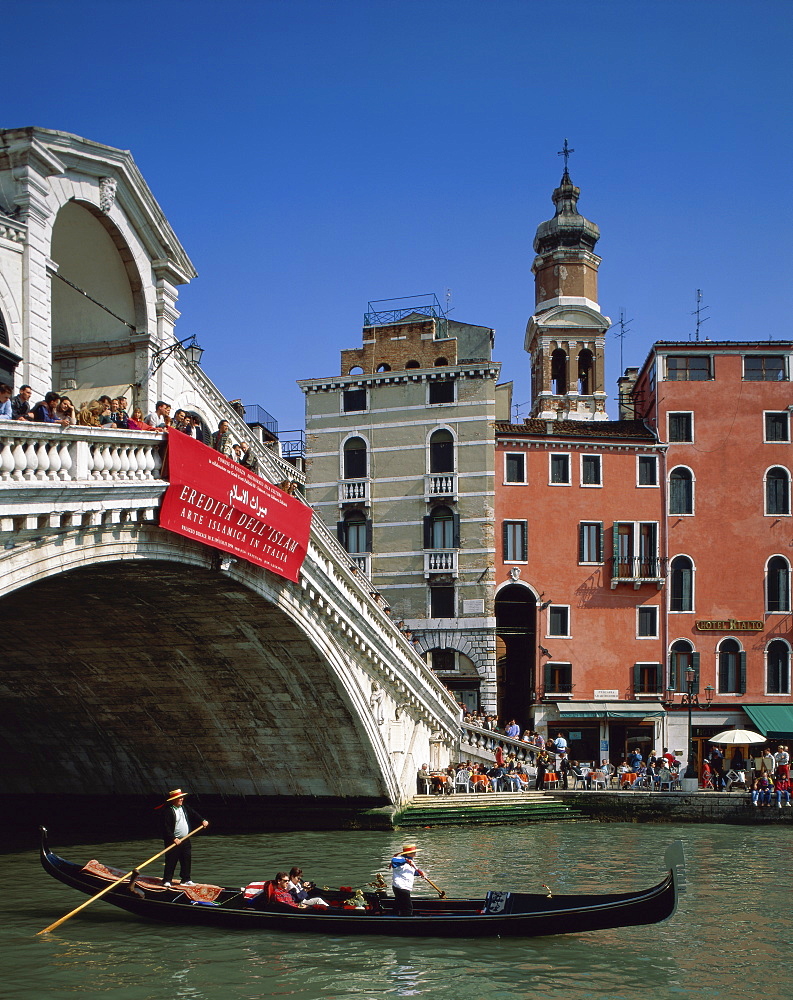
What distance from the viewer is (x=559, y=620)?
29.8 meters

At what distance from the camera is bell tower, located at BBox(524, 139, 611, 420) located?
40406mm

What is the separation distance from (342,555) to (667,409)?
44.1 ft

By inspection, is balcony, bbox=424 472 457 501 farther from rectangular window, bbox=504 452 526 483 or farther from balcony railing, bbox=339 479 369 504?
balcony railing, bbox=339 479 369 504

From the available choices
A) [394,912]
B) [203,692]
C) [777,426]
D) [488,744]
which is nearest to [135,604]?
[203,692]

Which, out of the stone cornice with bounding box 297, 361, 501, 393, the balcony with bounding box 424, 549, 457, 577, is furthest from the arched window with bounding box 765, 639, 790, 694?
the stone cornice with bounding box 297, 361, 501, 393

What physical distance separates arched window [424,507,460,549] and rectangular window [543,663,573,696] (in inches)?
158

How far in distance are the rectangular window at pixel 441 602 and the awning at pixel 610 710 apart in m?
3.60

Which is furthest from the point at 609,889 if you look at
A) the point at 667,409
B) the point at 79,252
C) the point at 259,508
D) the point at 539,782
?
the point at 667,409

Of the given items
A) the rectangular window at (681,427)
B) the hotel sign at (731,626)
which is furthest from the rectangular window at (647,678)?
the rectangular window at (681,427)

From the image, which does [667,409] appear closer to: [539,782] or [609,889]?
[539,782]

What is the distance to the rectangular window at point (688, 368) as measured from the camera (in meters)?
30.7

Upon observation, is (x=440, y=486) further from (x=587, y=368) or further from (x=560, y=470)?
(x=587, y=368)

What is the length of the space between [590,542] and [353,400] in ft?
24.0

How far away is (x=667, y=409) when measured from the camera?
100ft
